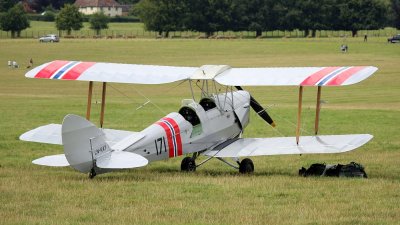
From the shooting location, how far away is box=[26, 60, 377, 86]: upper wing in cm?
1728

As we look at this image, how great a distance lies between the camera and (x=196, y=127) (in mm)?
18469

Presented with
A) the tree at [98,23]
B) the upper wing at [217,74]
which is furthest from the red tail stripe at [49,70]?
the tree at [98,23]

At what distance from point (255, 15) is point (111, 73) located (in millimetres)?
109885

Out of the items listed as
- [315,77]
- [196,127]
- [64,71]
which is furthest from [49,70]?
[315,77]

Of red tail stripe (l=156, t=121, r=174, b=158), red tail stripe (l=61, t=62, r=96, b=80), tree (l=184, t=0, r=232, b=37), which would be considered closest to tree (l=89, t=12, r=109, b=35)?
tree (l=184, t=0, r=232, b=37)

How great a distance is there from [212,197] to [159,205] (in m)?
1.14

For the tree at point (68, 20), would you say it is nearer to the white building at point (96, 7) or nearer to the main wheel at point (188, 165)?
the white building at point (96, 7)

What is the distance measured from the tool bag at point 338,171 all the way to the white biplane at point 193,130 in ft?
1.61

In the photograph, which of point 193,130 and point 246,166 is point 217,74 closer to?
point 193,130

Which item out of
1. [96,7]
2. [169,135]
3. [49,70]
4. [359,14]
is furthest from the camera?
[96,7]

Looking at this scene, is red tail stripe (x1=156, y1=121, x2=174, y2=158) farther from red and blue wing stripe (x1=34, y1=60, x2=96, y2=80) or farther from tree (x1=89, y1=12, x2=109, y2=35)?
tree (x1=89, y1=12, x2=109, y2=35)

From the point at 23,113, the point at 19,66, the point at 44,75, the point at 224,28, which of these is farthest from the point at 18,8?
the point at 44,75

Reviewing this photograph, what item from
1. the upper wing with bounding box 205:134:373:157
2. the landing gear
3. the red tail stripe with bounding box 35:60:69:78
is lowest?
the landing gear

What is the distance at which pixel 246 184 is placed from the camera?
1661 centimetres
